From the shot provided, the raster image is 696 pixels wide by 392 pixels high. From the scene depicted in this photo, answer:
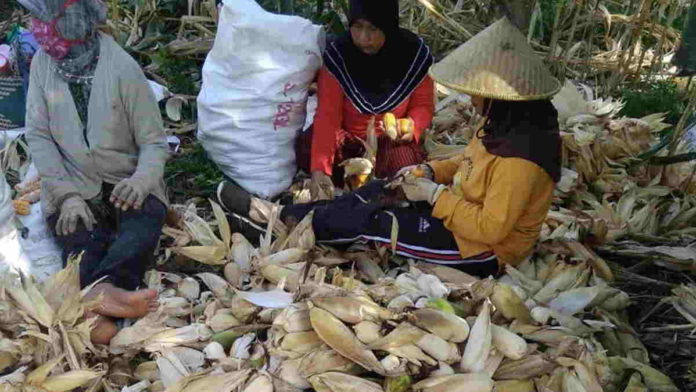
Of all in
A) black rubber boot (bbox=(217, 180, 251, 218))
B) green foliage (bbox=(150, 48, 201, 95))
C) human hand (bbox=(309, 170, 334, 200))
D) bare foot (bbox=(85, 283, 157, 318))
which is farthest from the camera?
green foliage (bbox=(150, 48, 201, 95))

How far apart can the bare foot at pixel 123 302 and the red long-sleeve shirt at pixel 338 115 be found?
981 millimetres

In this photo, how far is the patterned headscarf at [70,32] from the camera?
219 cm

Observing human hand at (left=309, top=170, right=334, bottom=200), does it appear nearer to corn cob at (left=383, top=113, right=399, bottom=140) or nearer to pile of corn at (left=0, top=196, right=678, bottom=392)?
corn cob at (left=383, top=113, right=399, bottom=140)

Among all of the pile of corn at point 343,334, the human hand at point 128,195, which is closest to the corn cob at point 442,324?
the pile of corn at point 343,334

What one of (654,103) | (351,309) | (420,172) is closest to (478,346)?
(351,309)

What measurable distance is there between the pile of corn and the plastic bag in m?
0.69

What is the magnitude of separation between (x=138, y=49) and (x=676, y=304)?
305 centimetres

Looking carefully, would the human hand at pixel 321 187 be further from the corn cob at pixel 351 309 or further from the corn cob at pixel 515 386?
the corn cob at pixel 515 386

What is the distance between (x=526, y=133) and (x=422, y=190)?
1.36 feet

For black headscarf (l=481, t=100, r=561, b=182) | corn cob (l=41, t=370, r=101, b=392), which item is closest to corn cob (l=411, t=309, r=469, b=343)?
black headscarf (l=481, t=100, r=561, b=182)

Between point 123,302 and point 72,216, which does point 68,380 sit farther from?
point 72,216

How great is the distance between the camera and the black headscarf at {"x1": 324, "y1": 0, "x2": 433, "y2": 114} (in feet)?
9.37

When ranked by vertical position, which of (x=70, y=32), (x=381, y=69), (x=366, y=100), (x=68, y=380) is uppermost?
(x=70, y=32)

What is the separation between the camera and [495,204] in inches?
Answer: 79.9
